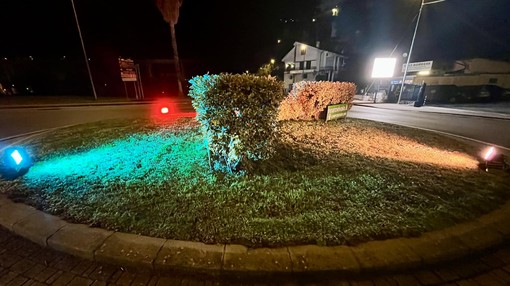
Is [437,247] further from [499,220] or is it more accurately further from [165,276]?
[165,276]

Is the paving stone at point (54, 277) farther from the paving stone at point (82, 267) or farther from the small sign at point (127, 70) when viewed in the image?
the small sign at point (127, 70)

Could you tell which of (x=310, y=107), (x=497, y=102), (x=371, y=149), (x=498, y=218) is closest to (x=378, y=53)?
(x=497, y=102)

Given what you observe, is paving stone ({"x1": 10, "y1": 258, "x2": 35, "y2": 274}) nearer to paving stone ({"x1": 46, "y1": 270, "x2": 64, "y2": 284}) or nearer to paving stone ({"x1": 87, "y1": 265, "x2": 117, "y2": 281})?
paving stone ({"x1": 46, "y1": 270, "x2": 64, "y2": 284})

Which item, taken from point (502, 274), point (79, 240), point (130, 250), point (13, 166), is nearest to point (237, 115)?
point (130, 250)

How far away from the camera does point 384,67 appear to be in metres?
21.5

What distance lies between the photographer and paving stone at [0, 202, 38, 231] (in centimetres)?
275

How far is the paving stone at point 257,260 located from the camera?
6.75ft

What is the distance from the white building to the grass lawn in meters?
30.7

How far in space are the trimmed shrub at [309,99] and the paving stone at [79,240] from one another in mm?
6590

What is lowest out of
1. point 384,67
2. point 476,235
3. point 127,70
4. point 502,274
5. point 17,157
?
point 502,274

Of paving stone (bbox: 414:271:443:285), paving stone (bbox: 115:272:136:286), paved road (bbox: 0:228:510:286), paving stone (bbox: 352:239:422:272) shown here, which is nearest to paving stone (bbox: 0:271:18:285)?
paved road (bbox: 0:228:510:286)

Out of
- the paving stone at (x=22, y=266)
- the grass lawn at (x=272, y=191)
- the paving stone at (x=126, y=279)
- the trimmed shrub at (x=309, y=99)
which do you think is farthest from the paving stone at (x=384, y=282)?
the trimmed shrub at (x=309, y=99)

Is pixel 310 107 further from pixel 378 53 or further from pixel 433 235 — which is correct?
pixel 378 53

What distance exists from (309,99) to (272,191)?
5.88 meters
